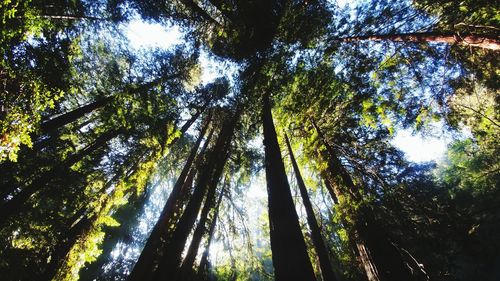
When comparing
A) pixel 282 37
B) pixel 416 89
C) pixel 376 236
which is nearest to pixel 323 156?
pixel 376 236

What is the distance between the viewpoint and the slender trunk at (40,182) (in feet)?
31.3

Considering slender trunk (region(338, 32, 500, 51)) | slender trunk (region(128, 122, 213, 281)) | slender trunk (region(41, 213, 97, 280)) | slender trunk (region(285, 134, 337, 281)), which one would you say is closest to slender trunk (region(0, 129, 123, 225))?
slender trunk (region(41, 213, 97, 280))

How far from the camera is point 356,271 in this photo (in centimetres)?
675

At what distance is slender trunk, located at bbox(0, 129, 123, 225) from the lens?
955 centimetres

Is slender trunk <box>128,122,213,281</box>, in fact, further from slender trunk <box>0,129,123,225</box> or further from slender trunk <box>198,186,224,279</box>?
slender trunk <box>0,129,123,225</box>

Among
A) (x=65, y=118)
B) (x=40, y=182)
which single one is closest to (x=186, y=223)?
(x=65, y=118)

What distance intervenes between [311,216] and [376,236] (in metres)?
4.50

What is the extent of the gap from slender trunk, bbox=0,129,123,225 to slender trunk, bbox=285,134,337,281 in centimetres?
927

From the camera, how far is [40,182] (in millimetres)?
10297

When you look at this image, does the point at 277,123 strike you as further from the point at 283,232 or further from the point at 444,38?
the point at 283,232

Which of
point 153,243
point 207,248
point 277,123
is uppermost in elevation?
point 277,123

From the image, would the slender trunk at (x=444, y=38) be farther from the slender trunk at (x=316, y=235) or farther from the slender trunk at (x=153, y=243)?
the slender trunk at (x=153, y=243)

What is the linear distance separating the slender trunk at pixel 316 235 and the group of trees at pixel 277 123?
67 mm

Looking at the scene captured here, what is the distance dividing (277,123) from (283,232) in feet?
19.5
